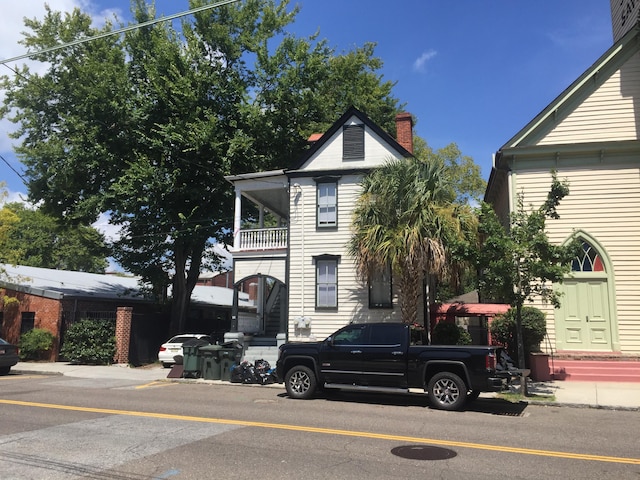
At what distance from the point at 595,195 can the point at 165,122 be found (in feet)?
61.9

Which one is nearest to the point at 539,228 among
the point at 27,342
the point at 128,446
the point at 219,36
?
the point at 128,446

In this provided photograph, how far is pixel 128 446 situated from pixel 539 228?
10461 mm

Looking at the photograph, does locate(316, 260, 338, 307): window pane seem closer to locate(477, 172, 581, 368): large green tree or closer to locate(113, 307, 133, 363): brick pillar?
locate(477, 172, 581, 368): large green tree

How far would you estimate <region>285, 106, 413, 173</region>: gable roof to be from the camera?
19109 mm

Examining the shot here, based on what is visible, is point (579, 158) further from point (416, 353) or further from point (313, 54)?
point (313, 54)

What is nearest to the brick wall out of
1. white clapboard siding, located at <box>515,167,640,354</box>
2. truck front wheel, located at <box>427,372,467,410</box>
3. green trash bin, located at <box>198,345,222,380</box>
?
green trash bin, located at <box>198,345,222,380</box>

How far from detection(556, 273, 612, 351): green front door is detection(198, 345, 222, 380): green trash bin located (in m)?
10.8

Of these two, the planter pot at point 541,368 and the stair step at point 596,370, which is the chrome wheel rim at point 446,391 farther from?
the stair step at point 596,370

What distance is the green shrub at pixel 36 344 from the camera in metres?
21.7

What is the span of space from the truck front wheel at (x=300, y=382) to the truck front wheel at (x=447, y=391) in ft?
9.26

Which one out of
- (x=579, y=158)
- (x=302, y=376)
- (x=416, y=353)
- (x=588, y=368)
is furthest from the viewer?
(x=579, y=158)

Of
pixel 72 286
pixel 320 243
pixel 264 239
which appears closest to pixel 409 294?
pixel 320 243

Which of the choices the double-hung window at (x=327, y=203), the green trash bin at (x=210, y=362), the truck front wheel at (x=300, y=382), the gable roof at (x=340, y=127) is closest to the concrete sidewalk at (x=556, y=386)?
the green trash bin at (x=210, y=362)

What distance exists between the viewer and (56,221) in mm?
26859
